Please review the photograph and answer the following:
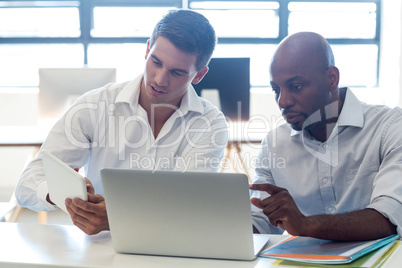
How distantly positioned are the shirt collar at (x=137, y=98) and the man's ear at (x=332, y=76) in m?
0.51

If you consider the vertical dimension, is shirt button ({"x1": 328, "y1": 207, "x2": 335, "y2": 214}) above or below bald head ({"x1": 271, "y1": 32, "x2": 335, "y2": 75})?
below

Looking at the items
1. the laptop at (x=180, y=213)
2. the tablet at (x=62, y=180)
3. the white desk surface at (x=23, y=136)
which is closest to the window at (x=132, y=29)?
the white desk surface at (x=23, y=136)

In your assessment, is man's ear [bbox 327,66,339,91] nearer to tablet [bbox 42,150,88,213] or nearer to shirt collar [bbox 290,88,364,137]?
shirt collar [bbox 290,88,364,137]

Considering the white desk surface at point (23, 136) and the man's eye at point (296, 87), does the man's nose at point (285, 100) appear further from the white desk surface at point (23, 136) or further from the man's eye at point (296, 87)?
the white desk surface at point (23, 136)

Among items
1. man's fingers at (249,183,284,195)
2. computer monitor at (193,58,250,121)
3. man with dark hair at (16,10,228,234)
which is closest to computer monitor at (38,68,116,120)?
computer monitor at (193,58,250,121)

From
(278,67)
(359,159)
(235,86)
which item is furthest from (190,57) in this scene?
(235,86)

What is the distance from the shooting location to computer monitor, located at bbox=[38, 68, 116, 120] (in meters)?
3.02

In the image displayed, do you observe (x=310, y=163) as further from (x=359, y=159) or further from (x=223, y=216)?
(x=223, y=216)

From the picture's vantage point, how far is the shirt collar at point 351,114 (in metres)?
1.62

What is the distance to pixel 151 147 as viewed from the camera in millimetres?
1875

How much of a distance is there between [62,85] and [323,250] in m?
2.28

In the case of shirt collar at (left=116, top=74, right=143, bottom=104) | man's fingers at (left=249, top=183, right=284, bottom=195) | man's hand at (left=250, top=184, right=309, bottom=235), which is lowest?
man's hand at (left=250, top=184, right=309, bottom=235)

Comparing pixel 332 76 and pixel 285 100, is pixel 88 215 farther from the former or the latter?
pixel 332 76

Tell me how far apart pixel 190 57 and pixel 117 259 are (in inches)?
35.4
